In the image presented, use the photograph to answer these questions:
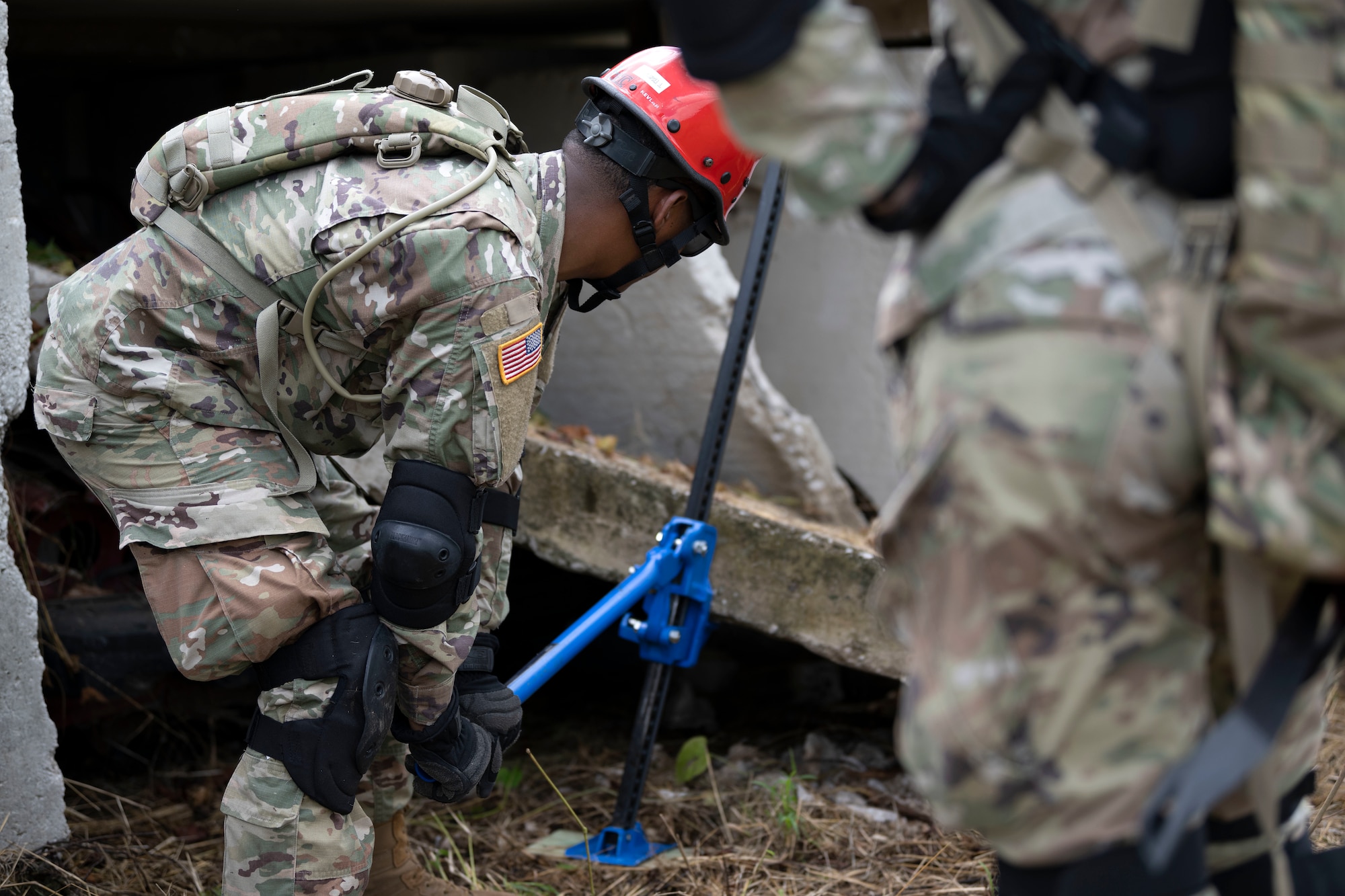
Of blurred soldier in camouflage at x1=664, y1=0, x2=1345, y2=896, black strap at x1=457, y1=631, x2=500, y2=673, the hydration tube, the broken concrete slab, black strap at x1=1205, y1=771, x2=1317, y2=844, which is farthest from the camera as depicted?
the broken concrete slab

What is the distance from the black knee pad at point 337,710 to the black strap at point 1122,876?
1089mm

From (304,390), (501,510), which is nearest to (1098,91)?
(304,390)

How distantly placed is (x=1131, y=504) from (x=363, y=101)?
1.36m

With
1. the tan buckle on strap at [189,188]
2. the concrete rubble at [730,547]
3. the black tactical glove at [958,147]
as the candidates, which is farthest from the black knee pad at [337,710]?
the black tactical glove at [958,147]

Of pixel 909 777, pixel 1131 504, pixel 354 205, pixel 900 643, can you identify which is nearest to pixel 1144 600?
pixel 1131 504

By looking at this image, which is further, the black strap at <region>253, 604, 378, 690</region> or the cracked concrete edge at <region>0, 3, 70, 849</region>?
the cracked concrete edge at <region>0, 3, 70, 849</region>

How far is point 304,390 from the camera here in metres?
1.95

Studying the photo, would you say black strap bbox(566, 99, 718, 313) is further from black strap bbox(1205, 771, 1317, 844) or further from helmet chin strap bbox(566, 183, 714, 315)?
black strap bbox(1205, 771, 1317, 844)

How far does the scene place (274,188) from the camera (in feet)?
5.94

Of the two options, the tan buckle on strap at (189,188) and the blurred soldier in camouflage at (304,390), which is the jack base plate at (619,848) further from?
the tan buckle on strap at (189,188)

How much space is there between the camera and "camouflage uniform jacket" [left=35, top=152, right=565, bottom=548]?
5.62 feet

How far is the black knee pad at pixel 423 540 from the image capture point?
5.71ft

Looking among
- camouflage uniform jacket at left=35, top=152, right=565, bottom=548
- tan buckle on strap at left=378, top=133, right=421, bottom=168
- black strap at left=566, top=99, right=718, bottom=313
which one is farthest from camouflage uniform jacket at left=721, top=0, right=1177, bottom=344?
black strap at left=566, top=99, right=718, bottom=313

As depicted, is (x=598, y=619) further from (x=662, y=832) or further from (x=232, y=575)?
(x=232, y=575)
